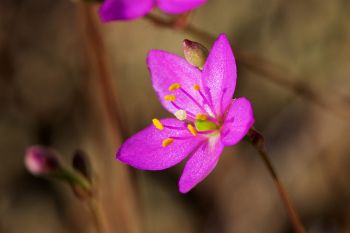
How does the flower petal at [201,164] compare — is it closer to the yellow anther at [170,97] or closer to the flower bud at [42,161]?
the yellow anther at [170,97]

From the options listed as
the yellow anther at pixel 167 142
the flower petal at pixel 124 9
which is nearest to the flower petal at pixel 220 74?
the yellow anther at pixel 167 142

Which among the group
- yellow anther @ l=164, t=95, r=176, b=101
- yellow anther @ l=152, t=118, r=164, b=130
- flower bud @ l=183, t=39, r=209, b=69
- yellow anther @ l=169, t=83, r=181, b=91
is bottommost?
yellow anther @ l=152, t=118, r=164, b=130

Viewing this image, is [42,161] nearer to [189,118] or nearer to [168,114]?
[189,118]

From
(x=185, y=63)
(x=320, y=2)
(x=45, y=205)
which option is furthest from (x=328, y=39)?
(x=45, y=205)

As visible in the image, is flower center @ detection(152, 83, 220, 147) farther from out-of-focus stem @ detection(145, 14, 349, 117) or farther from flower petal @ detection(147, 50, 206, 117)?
out-of-focus stem @ detection(145, 14, 349, 117)

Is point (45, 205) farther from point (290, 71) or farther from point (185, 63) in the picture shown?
point (185, 63)

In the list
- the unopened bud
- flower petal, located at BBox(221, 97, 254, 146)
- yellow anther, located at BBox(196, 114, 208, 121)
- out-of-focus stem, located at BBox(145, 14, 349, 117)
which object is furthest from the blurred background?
flower petal, located at BBox(221, 97, 254, 146)

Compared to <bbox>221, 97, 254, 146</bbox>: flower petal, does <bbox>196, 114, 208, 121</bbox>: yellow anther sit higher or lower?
lower

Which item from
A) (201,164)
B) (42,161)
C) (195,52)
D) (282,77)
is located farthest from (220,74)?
(282,77)
